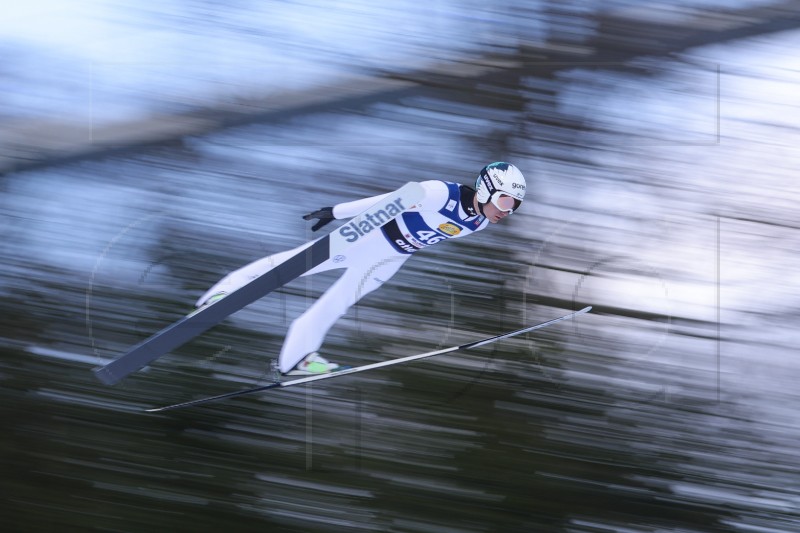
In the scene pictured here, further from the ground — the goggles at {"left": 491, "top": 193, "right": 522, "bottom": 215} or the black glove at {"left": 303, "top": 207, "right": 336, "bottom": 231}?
the goggles at {"left": 491, "top": 193, "right": 522, "bottom": 215}

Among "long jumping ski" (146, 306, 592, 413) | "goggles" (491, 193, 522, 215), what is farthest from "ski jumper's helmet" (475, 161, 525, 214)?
"long jumping ski" (146, 306, 592, 413)

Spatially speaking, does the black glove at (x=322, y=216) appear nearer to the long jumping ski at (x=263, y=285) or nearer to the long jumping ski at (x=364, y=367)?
the long jumping ski at (x=263, y=285)

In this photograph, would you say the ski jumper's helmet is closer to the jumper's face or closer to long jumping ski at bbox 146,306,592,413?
the jumper's face

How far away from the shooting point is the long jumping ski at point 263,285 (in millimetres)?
2576

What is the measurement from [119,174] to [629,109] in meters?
2.21

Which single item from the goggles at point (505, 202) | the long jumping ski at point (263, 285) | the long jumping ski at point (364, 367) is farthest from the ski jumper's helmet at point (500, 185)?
the long jumping ski at point (364, 367)

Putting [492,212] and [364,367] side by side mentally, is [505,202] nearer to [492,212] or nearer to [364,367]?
[492,212]

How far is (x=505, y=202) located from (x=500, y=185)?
7cm

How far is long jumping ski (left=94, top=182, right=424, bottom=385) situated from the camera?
2576 millimetres

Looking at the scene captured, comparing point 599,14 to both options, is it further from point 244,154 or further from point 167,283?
point 167,283

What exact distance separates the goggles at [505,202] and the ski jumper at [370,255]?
74 millimetres

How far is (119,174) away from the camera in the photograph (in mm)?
3346

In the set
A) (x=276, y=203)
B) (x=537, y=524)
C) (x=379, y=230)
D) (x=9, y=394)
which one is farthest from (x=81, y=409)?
(x=537, y=524)

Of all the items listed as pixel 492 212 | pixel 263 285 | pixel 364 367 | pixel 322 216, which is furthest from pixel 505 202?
pixel 263 285
